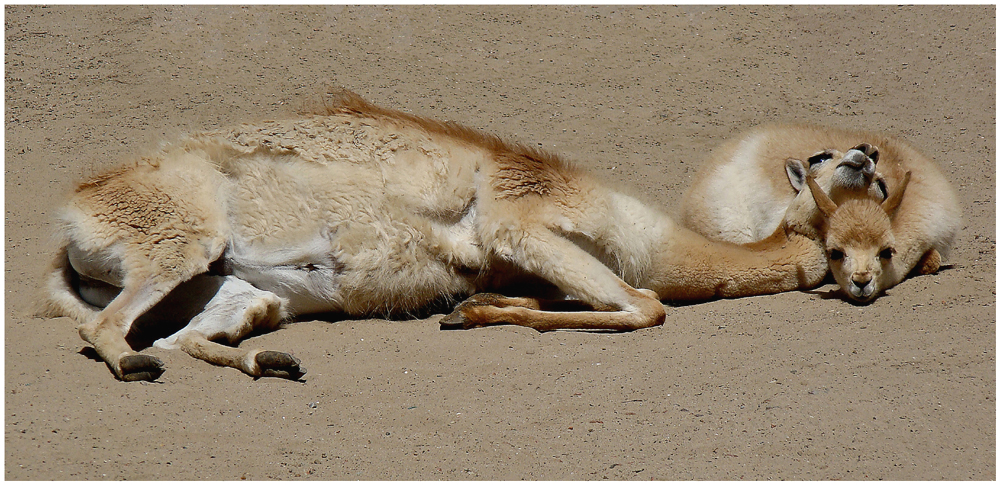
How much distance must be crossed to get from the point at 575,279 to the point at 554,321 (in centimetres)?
27

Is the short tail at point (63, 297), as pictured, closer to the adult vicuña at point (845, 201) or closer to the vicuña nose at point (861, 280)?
the adult vicuña at point (845, 201)

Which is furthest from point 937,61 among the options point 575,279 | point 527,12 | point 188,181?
point 188,181

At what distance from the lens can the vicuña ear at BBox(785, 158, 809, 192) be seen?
6.33 m

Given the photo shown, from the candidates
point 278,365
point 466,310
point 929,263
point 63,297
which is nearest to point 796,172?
point 929,263

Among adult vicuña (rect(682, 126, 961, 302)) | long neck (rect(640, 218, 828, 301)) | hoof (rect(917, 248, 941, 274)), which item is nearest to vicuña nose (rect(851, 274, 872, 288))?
adult vicuña (rect(682, 126, 961, 302))

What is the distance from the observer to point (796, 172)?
638cm

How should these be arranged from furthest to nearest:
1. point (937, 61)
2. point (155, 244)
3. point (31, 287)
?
point (937, 61), point (31, 287), point (155, 244)

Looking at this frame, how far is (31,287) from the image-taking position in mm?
6137

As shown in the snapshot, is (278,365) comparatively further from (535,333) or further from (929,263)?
(929,263)

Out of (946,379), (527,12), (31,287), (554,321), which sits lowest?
(31,287)

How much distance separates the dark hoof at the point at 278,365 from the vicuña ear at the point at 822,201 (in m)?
3.09

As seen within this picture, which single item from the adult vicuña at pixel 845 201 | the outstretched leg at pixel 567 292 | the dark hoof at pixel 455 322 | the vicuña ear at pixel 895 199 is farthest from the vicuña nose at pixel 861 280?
the dark hoof at pixel 455 322

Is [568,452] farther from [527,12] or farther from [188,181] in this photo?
[527,12]

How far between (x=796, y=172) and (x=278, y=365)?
3.52 metres
